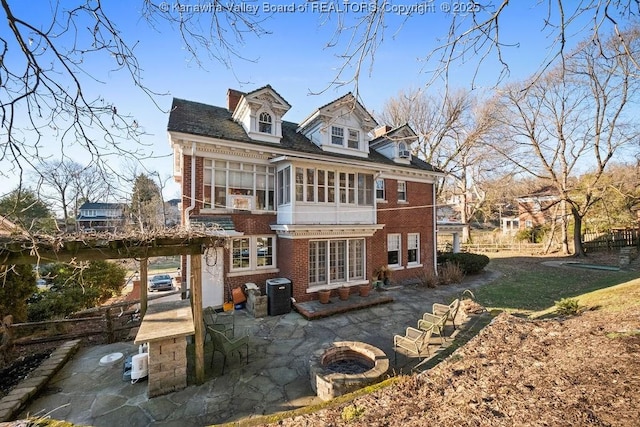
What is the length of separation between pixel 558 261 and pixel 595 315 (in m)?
18.7

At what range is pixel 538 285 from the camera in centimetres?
1339

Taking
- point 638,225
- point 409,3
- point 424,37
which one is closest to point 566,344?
point 424,37

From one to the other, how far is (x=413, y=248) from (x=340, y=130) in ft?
26.1

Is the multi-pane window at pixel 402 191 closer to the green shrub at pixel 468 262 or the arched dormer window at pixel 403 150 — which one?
the arched dormer window at pixel 403 150

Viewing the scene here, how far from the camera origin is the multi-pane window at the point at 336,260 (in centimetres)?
1108

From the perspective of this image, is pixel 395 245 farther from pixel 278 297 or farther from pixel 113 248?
pixel 113 248

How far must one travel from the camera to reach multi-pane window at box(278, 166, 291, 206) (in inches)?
427

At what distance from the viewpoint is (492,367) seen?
396 cm

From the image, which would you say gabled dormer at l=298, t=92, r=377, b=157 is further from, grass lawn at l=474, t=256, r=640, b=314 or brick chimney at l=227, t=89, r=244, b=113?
grass lawn at l=474, t=256, r=640, b=314

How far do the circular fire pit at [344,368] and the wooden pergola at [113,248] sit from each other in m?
2.47

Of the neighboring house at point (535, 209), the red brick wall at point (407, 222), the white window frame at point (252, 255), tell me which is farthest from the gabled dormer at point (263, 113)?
the neighboring house at point (535, 209)

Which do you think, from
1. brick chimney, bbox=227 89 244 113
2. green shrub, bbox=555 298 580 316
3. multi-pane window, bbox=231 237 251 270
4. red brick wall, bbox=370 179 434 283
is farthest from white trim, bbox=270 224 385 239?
brick chimney, bbox=227 89 244 113

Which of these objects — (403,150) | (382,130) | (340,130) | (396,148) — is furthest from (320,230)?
(382,130)

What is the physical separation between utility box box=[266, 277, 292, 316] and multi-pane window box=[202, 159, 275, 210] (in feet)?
11.1
